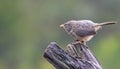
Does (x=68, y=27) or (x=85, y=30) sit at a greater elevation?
(x=68, y=27)

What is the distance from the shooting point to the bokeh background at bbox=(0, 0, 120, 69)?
60.7 ft

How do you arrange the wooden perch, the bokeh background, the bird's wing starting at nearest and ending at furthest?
the wooden perch < the bird's wing < the bokeh background

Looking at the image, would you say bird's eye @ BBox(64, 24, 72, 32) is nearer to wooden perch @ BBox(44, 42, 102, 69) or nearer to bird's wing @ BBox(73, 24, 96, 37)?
bird's wing @ BBox(73, 24, 96, 37)

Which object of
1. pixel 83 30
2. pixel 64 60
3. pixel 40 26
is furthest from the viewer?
pixel 40 26

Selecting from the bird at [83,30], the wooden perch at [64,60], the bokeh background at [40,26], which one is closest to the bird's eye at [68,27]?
the bird at [83,30]

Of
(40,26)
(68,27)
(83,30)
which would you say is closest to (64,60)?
(83,30)

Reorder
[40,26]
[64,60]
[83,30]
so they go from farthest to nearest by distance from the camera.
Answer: [40,26] < [83,30] < [64,60]

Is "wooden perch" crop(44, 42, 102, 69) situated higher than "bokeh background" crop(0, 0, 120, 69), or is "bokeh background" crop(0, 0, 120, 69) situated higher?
"bokeh background" crop(0, 0, 120, 69)

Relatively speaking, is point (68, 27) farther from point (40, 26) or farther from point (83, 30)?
point (40, 26)

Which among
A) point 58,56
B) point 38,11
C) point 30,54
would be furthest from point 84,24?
point 38,11

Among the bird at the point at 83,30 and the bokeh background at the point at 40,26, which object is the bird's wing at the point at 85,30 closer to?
the bird at the point at 83,30

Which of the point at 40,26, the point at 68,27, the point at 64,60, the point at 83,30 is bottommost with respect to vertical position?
the point at 64,60

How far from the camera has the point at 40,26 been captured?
808 inches

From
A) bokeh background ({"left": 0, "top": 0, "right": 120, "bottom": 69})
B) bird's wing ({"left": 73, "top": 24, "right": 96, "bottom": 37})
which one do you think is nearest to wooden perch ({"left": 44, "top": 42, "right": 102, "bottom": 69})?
bird's wing ({"left": 73, "top": 24, "right": 96, "bottom": 37})
